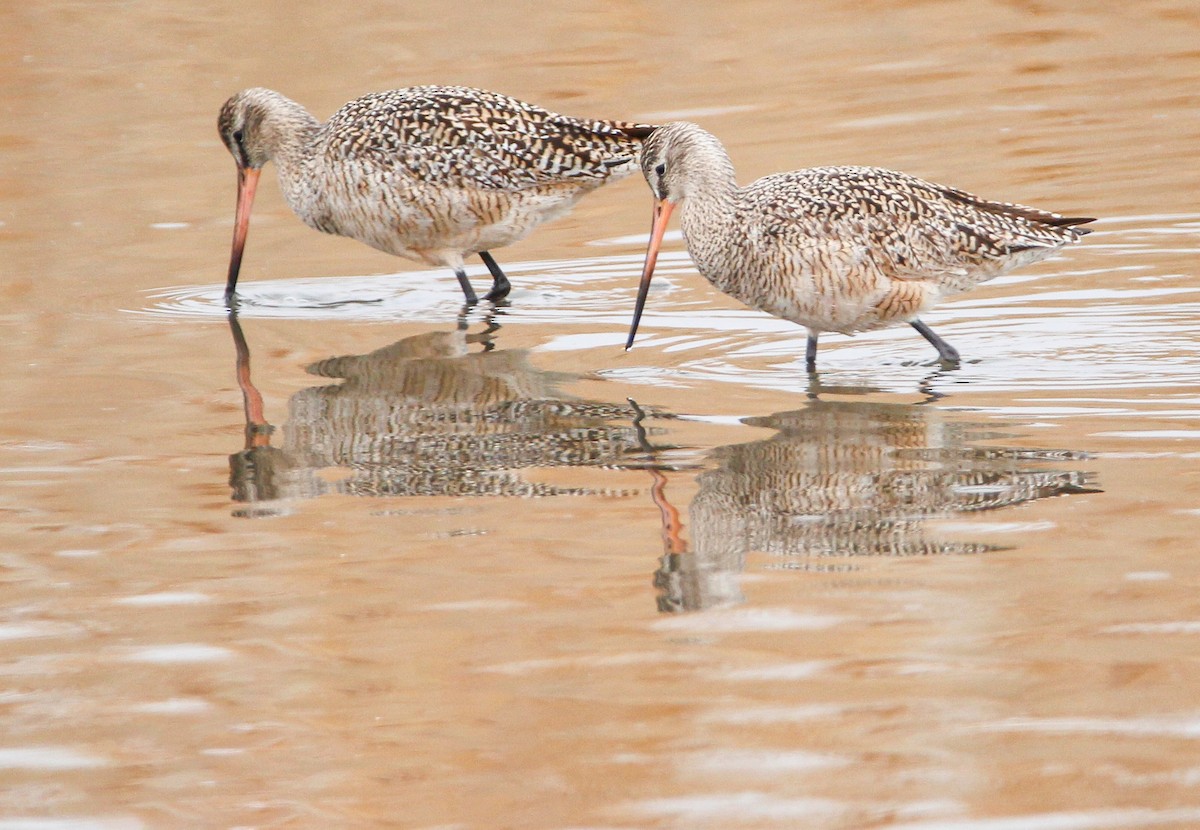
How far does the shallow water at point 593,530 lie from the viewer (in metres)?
4.08

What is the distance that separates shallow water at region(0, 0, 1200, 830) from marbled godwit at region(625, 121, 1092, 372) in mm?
348

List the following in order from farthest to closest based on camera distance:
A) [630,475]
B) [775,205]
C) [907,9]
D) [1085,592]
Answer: [907,9]
[775,205]
[630,475]
[1085,592]

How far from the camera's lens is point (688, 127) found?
Answer: 308 inches

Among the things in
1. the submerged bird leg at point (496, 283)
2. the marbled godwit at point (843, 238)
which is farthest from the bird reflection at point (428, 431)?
the submerged bird leg at point (496, 283)

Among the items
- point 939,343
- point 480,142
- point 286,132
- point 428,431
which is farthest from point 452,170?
point 939,343

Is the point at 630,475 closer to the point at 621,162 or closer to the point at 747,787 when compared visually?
the point at 747,787

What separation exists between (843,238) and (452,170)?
2.47 m

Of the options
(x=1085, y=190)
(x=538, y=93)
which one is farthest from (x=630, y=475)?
(x=538, y=93)

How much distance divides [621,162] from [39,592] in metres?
4.33

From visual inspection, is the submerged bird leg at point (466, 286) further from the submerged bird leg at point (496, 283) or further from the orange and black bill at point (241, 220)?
the orange and black bill at point (241, 220)

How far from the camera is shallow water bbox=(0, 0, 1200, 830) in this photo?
4.08 m

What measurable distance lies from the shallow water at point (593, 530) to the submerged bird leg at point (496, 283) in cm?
22

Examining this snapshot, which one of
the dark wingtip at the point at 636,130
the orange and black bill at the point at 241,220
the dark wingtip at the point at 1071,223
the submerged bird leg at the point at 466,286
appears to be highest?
the dark wingtip at the point at 636,130

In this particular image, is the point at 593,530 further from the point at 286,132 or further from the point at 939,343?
the point at 286,132
